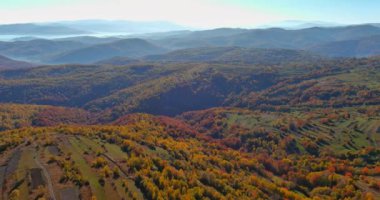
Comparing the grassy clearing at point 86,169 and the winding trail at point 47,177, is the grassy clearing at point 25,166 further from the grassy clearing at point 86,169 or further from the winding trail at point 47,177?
the grassy clearing at point 86,169

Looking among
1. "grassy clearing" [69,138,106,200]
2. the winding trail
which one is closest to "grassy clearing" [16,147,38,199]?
the winding trail

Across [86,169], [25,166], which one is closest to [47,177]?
[25,166]

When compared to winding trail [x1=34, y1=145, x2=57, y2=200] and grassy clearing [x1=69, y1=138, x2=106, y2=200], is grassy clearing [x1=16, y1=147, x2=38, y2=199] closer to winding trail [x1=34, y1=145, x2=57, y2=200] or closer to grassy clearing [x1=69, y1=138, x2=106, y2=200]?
winding trail [x1=34, y1=145, x2=57, y2=200]

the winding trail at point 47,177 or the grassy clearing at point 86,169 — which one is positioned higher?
the winding trail at point 47,177

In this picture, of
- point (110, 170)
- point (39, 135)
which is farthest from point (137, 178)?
point (39, 135)

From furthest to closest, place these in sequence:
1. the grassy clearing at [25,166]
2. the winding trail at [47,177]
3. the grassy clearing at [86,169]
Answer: the grassy clearing at [86,169] → the grassy clearing at [25,166] → the winding trail at [47,177]

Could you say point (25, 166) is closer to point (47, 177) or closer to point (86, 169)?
point (47, 177)

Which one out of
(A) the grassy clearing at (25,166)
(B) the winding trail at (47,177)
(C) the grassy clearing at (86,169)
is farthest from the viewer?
(C) the grassy clearing at (86,169)

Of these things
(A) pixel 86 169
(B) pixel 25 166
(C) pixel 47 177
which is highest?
(C) pixel 47 177

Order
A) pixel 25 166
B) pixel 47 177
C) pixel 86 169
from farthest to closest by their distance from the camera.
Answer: pixel 86 169
pixel 25 166
pixel 47 177

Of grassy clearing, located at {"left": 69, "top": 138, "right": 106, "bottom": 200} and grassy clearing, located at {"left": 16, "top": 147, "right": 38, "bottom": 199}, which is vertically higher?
grassy clearing, located at {"left": 16, "top": 147, "right": 38, "bottom": 199}

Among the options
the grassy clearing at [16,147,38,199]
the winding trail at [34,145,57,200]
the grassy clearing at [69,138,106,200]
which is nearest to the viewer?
the winding trail at [34,145,57,200]

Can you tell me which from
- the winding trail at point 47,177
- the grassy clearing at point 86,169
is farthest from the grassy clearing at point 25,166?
the grassy clearing at point 86,169
